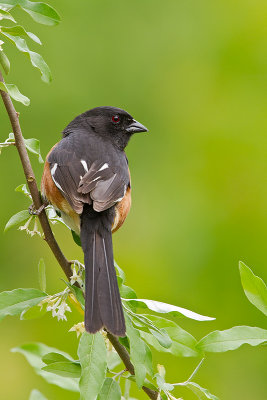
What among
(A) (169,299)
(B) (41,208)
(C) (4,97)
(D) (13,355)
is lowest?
(D) (13,355)

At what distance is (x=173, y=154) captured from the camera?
213 inches

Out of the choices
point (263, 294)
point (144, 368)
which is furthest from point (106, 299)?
point (263, 294)

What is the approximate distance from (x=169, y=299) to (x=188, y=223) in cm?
65

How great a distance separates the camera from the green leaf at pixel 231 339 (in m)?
1.78

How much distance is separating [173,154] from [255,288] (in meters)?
3.61

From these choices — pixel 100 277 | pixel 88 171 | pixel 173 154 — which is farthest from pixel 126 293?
pixel 173 154

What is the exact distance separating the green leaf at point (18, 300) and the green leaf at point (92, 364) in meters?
0.21

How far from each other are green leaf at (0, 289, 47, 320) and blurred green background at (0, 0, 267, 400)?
212cm

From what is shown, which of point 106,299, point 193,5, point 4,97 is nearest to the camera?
point 106,299

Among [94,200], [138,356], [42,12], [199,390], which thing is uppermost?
[42,12]

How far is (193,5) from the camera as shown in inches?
236

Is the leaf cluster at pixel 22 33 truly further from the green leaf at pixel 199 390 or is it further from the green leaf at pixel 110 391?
the green leaf at pixel 199 390

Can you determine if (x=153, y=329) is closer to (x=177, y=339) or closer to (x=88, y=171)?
(x=177, y=339)

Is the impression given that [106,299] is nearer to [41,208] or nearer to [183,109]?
[41,208]
